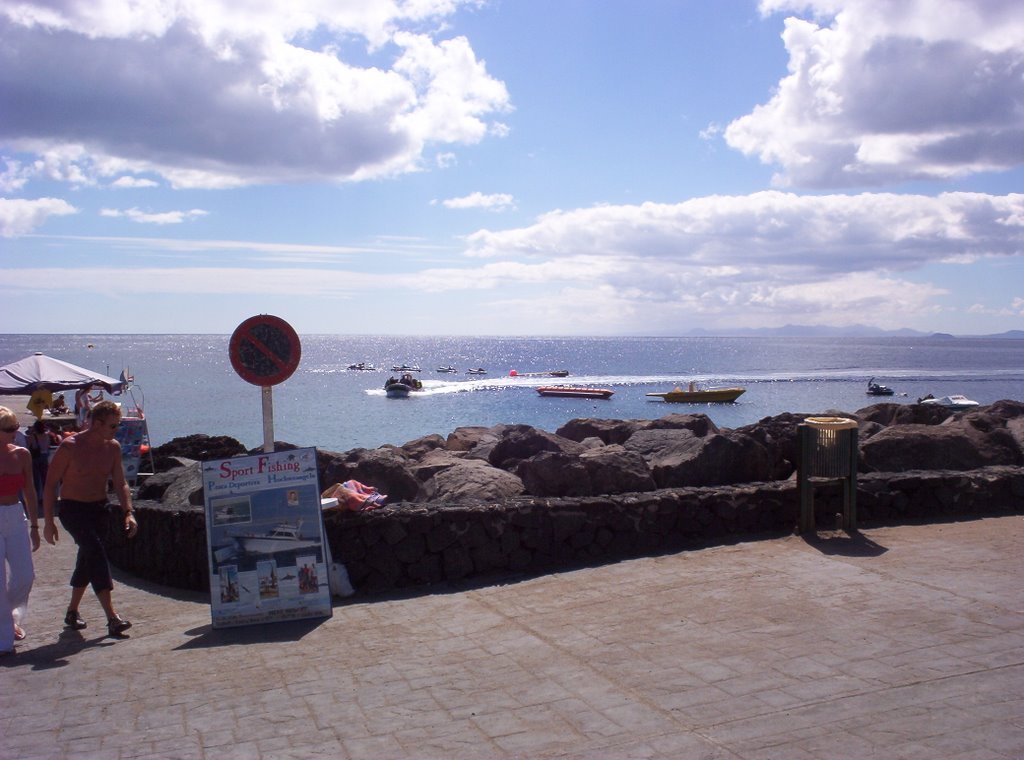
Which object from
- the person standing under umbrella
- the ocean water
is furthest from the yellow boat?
the person standing under umbrella

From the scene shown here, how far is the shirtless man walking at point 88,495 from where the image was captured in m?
6.49

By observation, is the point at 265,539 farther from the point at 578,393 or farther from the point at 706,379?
the point at 706,379

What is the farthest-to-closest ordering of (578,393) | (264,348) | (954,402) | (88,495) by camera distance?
(578,393) < (954,402) < (264,348) < (88,495)

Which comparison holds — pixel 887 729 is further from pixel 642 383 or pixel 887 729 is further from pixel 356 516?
pixel 642 383

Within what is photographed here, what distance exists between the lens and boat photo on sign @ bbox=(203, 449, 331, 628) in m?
6.74

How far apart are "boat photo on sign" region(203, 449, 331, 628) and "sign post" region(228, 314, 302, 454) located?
45 cm

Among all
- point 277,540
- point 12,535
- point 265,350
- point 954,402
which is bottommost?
point 954,402

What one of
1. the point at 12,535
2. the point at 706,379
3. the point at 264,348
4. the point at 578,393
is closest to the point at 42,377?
the point at 264,348

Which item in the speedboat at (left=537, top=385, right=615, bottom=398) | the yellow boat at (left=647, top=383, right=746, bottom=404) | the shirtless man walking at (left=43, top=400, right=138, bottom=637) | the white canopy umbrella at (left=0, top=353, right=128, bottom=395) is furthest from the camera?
the speedboat at (left=537, top=385, right=615, bottom=398)

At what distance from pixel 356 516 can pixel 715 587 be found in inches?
109

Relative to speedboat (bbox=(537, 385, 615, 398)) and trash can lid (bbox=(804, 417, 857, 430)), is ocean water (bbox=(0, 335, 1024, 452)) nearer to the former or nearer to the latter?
speedboat (bbox=(537, 385, 615, 398))

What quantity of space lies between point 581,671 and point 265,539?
2660 mm

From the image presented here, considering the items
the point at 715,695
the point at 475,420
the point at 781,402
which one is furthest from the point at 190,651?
the point at 781,402

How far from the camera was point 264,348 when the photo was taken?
24.3 feet
